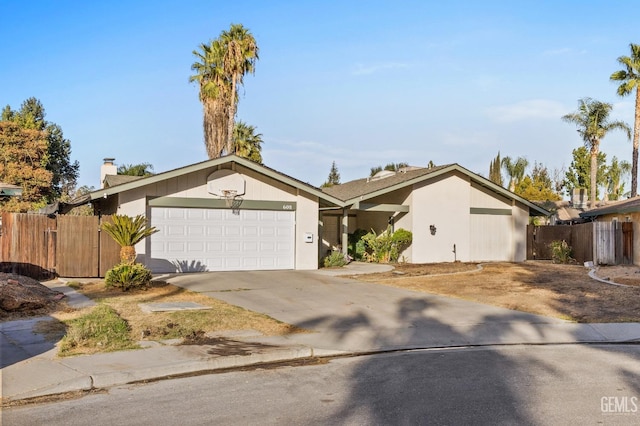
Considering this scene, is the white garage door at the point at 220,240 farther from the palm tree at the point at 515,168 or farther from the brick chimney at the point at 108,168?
the palm tree at the point at 515,168

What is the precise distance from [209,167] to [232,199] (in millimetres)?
1402

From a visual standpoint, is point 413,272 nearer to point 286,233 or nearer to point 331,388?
point 286,233

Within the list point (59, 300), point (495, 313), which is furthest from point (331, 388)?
point (59, 300)

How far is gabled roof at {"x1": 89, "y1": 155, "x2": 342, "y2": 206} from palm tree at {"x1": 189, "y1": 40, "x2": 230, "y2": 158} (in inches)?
549

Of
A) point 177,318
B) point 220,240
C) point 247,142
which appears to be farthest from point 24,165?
point 177,318

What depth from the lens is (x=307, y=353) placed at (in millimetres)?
9695

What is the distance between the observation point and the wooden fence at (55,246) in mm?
18234

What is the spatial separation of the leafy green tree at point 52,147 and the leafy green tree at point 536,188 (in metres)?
41.0

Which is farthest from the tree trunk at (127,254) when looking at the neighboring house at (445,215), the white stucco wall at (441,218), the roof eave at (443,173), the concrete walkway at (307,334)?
the white stucco wall at (441,218)

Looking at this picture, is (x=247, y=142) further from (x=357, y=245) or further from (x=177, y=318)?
(x=177, y=318)

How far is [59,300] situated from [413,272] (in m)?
13.0

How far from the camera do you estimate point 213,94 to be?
35.6 metres

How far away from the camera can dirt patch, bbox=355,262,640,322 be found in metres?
14.0

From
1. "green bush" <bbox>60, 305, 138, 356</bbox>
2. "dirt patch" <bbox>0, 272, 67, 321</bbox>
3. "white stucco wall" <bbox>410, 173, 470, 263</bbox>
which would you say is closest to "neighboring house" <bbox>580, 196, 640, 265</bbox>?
"white stucco wall" <bbox>410, 173, 470, 263</bbox>
